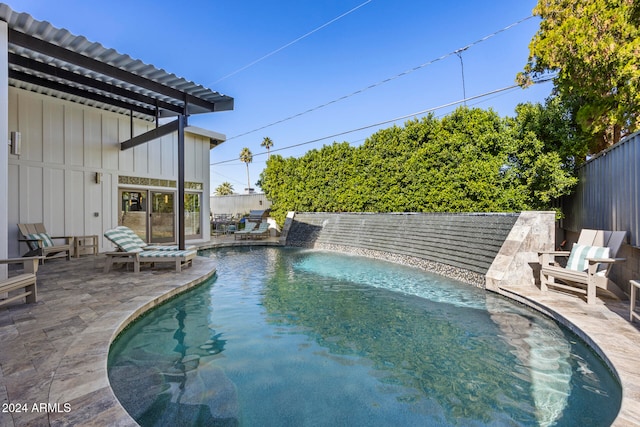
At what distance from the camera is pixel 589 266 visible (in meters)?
4.16

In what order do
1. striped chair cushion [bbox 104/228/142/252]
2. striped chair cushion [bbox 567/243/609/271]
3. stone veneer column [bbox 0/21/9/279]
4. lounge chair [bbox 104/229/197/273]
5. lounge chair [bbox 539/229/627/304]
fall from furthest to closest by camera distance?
1. striped chair cushion [bbox 104/228/142/252]
2. lounge chair [bbox 104/229/197/273]
3. striped chair cushion [bbox 567/243/609/271]
4. stone veneer column [bbox 0/21/9/279]
5. lounge chair [bbox 539/229/627/304]

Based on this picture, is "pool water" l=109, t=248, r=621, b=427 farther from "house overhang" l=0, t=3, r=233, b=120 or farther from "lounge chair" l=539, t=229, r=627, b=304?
"house overhang" l=0, t=3, r=233, b=120

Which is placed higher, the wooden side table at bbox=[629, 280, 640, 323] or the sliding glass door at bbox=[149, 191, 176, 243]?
the sliding glass door at bbox=[149, 191, 176, 243]

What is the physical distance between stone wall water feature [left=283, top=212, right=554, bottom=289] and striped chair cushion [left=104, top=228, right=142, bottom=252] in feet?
20.7

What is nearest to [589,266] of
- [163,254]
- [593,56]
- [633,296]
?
[633,296]

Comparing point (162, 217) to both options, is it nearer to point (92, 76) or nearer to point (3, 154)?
point (92, 76)

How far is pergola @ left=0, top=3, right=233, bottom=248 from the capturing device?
504cm

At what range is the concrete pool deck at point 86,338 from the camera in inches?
75.7

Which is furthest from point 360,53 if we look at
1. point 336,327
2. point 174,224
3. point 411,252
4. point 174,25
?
point 336,327

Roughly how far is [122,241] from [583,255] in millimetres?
8158

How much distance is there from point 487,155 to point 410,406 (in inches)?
300

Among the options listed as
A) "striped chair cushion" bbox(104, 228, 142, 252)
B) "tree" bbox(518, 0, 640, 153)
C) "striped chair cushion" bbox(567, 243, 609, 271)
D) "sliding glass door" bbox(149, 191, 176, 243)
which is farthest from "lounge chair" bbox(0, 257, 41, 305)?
"tree" bbox(518, 0, 640, 153)

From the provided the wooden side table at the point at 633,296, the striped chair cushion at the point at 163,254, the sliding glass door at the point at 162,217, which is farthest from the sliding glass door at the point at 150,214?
the wooden side table at the point at 633,296

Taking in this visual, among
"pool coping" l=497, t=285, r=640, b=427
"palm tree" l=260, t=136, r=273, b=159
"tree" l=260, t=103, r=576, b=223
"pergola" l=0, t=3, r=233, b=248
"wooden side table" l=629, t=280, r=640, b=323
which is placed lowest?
"pool coping" l=497, t=285, r=640, b=427
